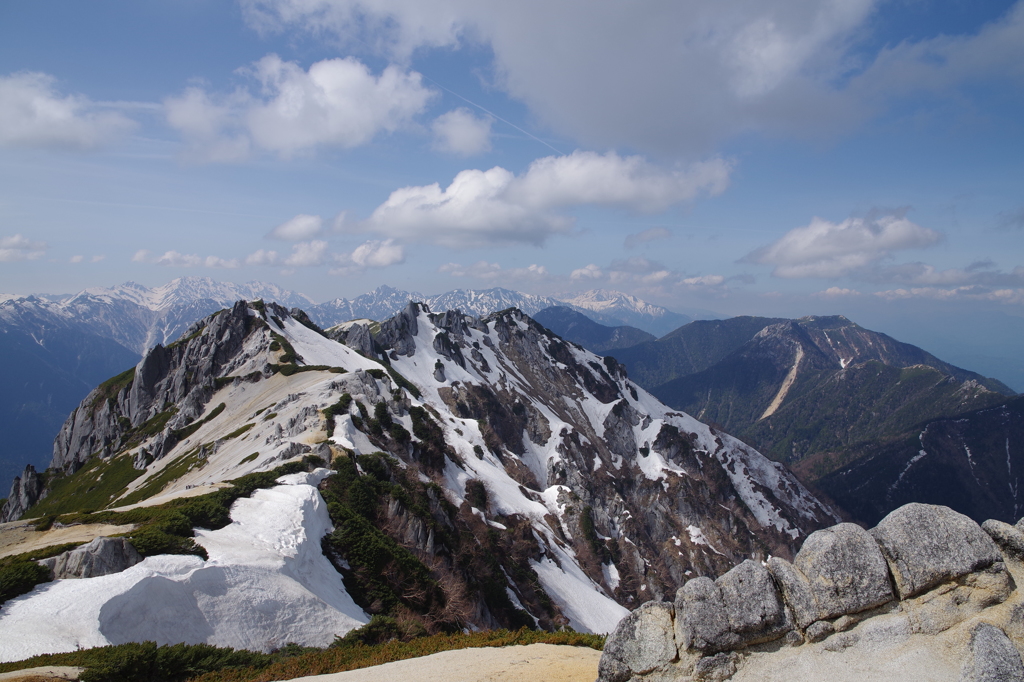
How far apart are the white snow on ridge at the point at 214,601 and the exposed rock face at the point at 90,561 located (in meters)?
0.66

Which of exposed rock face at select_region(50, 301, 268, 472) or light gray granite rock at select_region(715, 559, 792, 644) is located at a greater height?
exposed rock face at select_region(50, 301, 268, 472)

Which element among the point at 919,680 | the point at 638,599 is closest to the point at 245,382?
the point at 638,599

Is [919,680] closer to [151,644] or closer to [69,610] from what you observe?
[151,644]

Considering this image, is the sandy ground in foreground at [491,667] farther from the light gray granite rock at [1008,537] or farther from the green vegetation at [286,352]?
the green vegetation at [286,352]

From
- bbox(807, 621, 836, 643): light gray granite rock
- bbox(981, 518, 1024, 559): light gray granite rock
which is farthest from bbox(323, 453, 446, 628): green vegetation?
bbox(981, 518, 1024, 559): light gray granite rock

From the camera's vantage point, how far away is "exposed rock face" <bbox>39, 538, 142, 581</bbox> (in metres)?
21.5

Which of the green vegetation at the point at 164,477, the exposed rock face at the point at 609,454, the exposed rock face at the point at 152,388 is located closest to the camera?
the green vegetation at the point at 164,477

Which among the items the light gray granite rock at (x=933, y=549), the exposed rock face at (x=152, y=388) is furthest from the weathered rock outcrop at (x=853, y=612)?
the exposed rock face at (x=152, y=388)

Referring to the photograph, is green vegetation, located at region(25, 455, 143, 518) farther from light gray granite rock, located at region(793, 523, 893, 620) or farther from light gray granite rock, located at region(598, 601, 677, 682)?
light gray granite rock, located at region(793, 523, 893, 620)

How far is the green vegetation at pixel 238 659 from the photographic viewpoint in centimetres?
1530

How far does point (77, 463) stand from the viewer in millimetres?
89938

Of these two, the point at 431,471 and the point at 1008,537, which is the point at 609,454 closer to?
the point at 431,471

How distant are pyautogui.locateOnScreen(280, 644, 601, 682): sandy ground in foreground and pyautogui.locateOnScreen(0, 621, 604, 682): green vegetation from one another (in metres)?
1.03

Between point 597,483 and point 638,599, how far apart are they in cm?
3757
